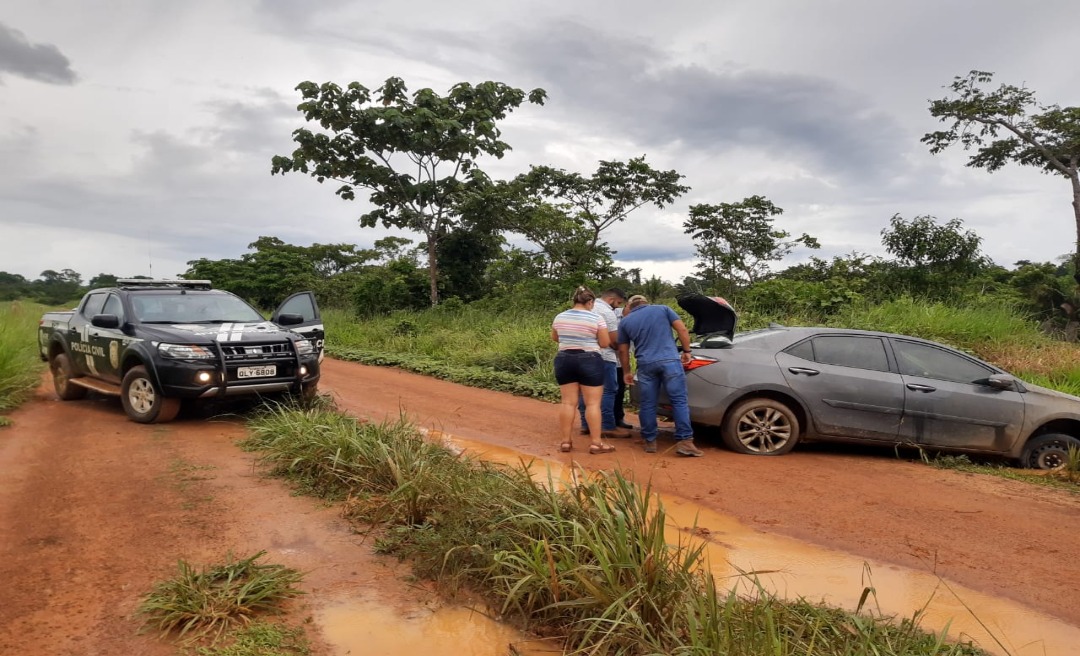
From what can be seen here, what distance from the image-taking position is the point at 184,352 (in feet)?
23.3

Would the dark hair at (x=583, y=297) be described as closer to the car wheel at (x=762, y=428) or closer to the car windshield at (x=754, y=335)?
the car windshield at (x=754, y=335)

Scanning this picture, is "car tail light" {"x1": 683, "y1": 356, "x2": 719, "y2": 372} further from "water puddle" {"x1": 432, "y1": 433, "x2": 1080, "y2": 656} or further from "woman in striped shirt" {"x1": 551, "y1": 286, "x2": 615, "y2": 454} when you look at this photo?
"water puddle" {"x1": 432, "y1": 433, "x2": 1080, "y2": 656}

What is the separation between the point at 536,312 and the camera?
1695cm

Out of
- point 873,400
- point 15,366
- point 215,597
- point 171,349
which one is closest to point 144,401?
point 171,349

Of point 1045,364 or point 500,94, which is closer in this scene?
point 1045,364

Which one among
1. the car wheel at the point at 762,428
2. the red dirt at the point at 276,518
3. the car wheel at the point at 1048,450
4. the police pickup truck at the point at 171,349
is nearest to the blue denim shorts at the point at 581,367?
the red dirt at the point at 276,518

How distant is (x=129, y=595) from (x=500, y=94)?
17691mm

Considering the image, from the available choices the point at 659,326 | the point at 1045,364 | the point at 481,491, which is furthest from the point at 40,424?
the point at 1045,364

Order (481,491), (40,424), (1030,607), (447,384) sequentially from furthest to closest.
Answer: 1. (447,384)
2. (40,424)
3. (481,491)
4. (1030,607)

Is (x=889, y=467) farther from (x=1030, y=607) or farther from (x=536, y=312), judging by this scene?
(x=536, y=312)

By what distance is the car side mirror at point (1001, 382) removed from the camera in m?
6.35

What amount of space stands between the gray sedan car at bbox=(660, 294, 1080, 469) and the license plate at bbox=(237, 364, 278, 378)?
420 centimetres

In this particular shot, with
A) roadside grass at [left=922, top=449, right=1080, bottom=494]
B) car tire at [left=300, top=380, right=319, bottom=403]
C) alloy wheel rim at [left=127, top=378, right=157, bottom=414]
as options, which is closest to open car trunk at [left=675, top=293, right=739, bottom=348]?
roadside grass at [left=922, top=449, right=1080, bottom=494]

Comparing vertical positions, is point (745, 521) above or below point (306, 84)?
below
